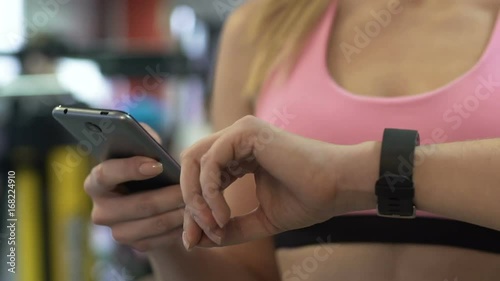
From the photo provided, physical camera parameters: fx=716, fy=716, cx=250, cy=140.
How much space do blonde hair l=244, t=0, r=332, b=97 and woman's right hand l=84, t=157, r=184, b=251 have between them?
0.77ft

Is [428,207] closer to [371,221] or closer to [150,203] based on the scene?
[371,221]

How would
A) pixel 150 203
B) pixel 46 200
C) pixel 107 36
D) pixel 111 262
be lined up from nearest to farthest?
pixel 150 203
pixel 46 200
pixel 111 262
pixel 107 36

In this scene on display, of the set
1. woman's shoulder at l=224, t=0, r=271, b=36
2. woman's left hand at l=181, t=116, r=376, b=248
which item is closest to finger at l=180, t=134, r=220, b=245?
woman's left hand at l=181, t=116, r=376, b=248

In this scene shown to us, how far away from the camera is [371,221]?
796 millimetres

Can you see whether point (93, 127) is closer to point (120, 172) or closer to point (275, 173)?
point (120, 172)

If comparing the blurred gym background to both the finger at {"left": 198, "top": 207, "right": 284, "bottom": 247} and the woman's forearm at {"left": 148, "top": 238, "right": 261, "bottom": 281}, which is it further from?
the finger at {"left": 198, "top": 207, "right": 284, "bottom": 247}

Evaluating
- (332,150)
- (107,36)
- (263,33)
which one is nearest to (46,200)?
(263,33)

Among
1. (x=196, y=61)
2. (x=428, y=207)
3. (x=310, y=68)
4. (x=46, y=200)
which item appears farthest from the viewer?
(x=196, y=61)

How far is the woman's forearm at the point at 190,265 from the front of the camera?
844 millimetres

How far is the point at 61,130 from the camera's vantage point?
193 centimetres

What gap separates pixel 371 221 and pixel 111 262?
1.66m

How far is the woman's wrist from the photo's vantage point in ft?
2.02

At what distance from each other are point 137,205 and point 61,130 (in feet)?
4.06

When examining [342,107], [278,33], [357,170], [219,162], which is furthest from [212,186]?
[278,33]
